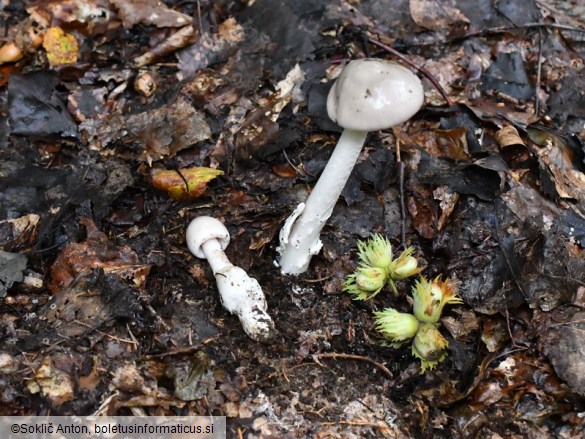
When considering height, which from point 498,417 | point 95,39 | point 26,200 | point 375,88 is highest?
point 375,88

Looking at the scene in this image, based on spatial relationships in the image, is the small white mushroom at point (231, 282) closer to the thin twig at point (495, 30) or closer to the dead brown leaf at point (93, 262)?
the dead brown leaf at point (93, 262)

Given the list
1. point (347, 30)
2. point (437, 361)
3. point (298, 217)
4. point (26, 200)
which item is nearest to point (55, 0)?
point (26, 200)

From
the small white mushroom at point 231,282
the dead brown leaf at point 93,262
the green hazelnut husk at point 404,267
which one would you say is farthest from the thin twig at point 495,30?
the dead brown leaf at point 93,262

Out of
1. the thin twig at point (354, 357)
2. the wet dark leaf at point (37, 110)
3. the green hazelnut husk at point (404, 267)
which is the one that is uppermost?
the wet dark leaf at point (37, 110)

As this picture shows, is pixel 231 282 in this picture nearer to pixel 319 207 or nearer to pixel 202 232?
pixel 202 232

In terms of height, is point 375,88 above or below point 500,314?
above

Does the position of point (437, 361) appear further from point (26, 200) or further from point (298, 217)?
point (26, 200)

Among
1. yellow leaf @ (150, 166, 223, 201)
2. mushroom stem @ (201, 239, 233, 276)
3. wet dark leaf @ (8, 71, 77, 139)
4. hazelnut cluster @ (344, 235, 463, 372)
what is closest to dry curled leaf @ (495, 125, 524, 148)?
hazelnut cluster @ (344, 235, 463, 372)
